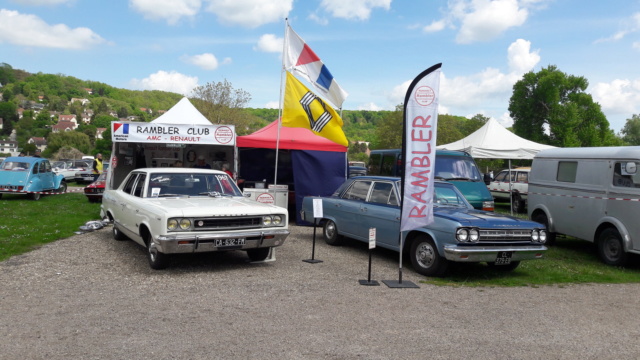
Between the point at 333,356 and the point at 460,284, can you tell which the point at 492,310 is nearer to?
the point at 460,284

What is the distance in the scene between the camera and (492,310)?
5.88 m

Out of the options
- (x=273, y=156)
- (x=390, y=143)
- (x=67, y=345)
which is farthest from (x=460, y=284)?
(x=390, y=143)

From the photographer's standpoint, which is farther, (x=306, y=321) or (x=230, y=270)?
(x=230, y=270)

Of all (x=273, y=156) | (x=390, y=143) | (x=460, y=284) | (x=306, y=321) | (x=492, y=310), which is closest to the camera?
(x=306, y=321)

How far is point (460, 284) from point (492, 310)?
4.18ft

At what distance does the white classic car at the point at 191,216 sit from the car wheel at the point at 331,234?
2.23 metres

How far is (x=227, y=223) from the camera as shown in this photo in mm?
7109

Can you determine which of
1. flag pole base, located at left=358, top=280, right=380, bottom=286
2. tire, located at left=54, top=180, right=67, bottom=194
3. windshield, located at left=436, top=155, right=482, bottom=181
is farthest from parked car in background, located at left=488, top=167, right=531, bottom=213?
tire, located at left=54, top=180, right=67, bottom=194

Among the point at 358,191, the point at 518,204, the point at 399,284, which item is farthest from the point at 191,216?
Result: the point at 518,204

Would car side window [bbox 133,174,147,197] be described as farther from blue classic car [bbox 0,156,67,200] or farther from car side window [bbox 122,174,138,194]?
blue classic car [bbox 0,156,67,200]

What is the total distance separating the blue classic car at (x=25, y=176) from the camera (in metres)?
17.1

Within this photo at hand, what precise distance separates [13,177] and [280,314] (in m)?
15.9

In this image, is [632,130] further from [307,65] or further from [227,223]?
[227,223]

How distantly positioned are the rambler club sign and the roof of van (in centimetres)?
778
